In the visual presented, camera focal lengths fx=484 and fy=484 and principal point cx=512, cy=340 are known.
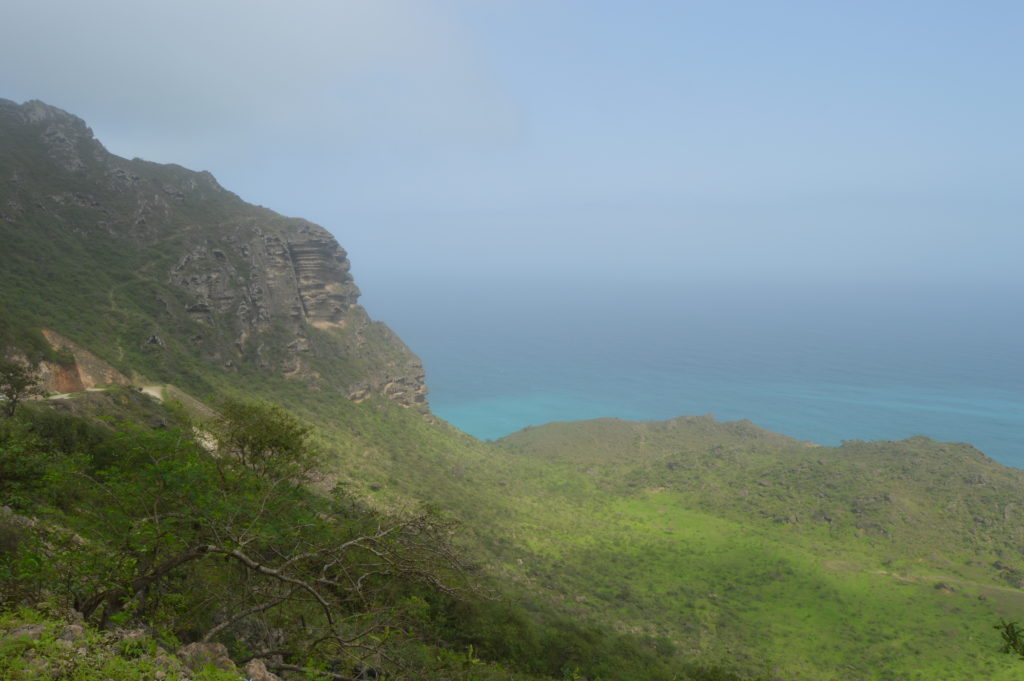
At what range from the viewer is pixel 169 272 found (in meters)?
54.5

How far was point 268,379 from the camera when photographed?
184 feet

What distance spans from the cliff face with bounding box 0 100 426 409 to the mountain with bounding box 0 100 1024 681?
1.17 feet

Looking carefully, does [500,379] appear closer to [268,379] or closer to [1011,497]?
[268,379]

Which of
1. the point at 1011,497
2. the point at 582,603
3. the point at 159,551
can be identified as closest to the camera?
the point at 159,551

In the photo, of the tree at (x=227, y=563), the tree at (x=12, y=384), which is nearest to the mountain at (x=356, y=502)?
the tree at (x=227, y=563)

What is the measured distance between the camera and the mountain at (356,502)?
847 centimetres

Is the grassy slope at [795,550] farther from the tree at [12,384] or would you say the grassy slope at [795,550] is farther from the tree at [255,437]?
the tree at [12,384]

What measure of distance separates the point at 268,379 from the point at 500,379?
115 m

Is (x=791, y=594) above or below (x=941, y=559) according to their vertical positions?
below

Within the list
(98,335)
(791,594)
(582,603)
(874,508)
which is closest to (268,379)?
(98,335)

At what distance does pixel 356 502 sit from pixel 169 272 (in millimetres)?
42084

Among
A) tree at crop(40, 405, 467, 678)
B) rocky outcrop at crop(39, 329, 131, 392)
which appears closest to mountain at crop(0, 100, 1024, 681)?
tree at crop(40, 405, 467, 678)

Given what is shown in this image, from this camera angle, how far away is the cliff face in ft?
142

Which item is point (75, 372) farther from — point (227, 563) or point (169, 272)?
point (227, 563)
